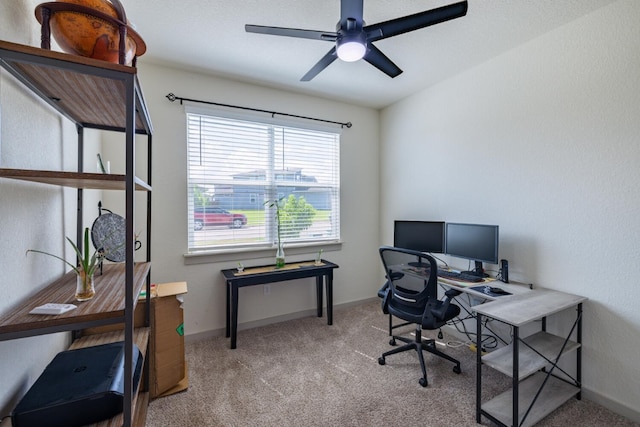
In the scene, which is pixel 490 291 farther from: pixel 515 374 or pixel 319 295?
pixel 319 295

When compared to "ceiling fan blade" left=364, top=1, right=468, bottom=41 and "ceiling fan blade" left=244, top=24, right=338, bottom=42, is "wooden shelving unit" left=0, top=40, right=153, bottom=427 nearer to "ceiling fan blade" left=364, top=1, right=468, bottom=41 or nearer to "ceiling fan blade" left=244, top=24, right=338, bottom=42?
"ceiling fan blade" left=244, top=24, right=338, bottom=42

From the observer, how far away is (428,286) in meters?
2.17

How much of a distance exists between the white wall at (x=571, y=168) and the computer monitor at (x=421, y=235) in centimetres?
26

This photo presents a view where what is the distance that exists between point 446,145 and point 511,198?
2.99ft

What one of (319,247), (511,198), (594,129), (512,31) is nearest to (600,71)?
(594,129)

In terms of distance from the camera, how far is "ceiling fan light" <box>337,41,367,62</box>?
1703mm

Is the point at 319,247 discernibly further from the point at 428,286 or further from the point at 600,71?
the point at 600,71

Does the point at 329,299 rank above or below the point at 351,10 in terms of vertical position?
below

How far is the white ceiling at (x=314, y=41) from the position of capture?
1896 millimetres

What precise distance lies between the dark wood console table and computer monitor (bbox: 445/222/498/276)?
1307 millimetres

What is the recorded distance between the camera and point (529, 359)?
1.83 metres

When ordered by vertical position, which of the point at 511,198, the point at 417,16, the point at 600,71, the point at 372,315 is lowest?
the point at 372,315

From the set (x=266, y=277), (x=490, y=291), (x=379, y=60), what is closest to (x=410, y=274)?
(x=490, y=291)

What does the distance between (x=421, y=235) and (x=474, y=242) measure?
0.60 m
